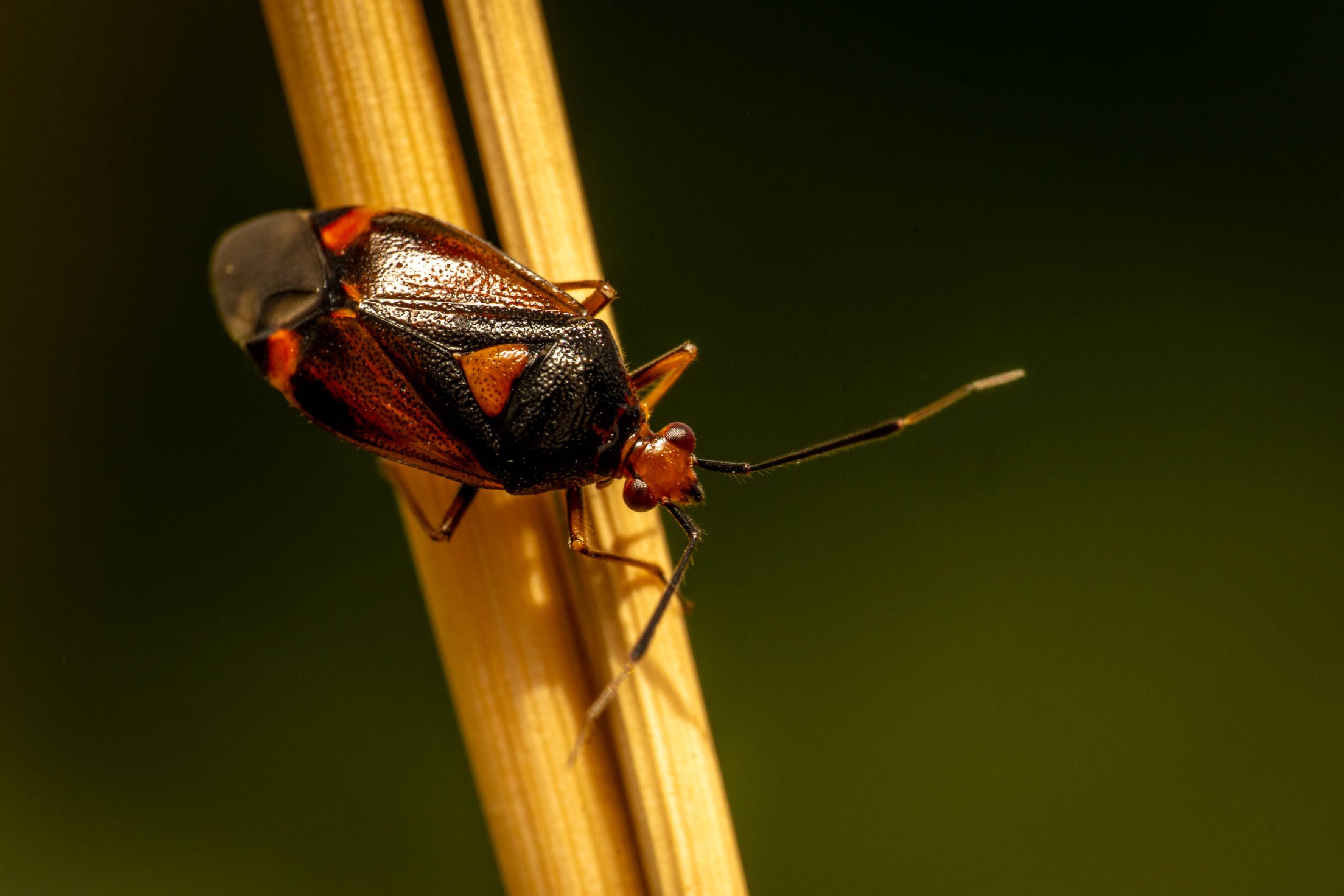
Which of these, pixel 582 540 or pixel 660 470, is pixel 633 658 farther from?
pixel 660 470

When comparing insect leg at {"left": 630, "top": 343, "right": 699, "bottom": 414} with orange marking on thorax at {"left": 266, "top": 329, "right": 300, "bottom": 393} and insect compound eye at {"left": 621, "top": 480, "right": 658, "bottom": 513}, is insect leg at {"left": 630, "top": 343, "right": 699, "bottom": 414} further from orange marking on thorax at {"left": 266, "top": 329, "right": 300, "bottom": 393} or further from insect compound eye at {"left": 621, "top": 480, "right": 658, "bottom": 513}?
orange marking on thorax at {"left": 266, "top": 329, "right": 300, "bottom": 393}

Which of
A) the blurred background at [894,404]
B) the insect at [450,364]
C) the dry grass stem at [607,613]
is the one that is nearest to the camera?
the dry grass stem at [607,613]

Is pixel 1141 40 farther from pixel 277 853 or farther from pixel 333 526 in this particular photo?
pixel 277 853

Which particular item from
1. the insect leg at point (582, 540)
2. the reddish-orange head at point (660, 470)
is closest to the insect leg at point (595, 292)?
the reddish-orange head at point (660, 470)

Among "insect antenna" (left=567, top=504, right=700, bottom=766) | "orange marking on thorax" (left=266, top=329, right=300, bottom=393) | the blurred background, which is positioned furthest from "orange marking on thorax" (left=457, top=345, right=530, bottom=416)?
the blurred background

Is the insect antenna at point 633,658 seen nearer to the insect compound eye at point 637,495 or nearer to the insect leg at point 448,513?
the insect compound eye at point 637,495

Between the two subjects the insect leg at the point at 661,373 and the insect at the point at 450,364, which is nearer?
the insect at the point at 450,364
